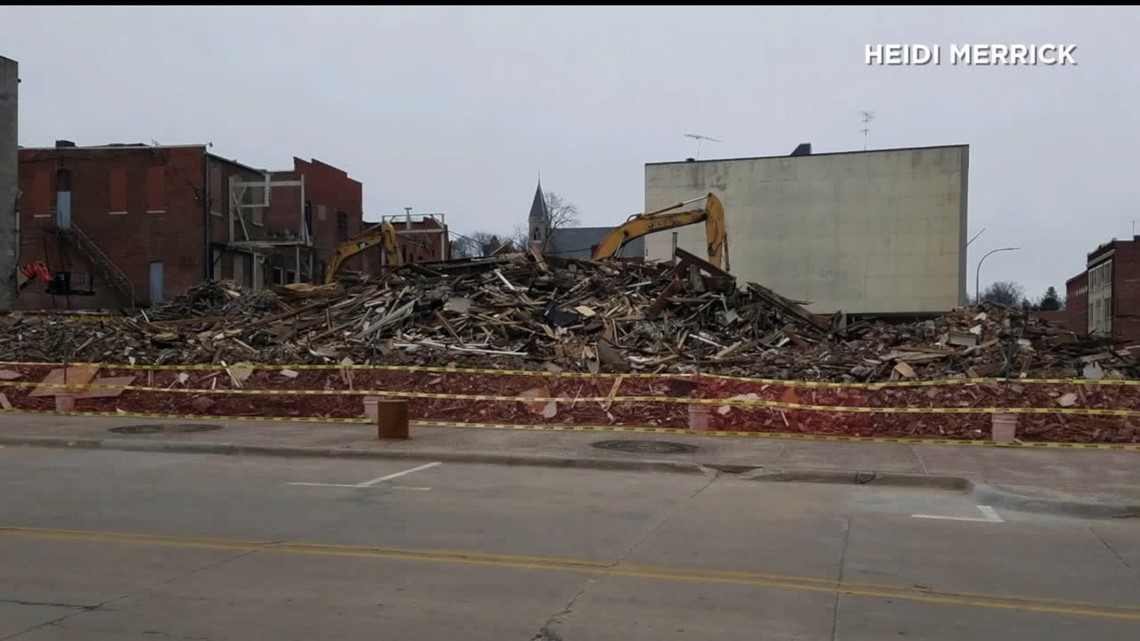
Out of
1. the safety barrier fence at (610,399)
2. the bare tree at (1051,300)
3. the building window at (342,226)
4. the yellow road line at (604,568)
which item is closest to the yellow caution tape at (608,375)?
the safety barrier fence at (610,399)

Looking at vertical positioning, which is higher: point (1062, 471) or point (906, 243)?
point (906, 243)

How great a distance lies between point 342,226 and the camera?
2227 inches

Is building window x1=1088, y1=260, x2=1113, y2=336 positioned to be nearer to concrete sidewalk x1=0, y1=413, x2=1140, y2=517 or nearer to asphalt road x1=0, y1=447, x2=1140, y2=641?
concrete sidewalk x1=0, y1=413, x2=1140, y2=517

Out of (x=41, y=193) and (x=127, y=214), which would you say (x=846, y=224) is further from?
(x=41, y=193)

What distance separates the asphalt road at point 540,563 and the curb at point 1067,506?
23cm

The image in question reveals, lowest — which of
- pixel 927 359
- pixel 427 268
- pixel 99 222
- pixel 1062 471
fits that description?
pixel 1062 471

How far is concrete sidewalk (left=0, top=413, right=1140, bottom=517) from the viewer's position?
10875 millimetres

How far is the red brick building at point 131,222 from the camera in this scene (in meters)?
44.8

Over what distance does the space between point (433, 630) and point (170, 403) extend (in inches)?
588

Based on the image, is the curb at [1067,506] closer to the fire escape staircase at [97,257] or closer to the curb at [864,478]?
the curb at [864,478]

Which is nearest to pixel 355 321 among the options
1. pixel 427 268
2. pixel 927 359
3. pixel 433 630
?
pixel 427 268

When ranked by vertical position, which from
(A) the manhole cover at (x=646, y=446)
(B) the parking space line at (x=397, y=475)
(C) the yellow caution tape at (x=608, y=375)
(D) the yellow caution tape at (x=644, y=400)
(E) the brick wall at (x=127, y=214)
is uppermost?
(E) the brick wall at (x=127, y=214)

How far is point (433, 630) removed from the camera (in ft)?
17.8

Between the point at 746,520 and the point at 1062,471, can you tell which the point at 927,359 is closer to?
the point at 1062,471
